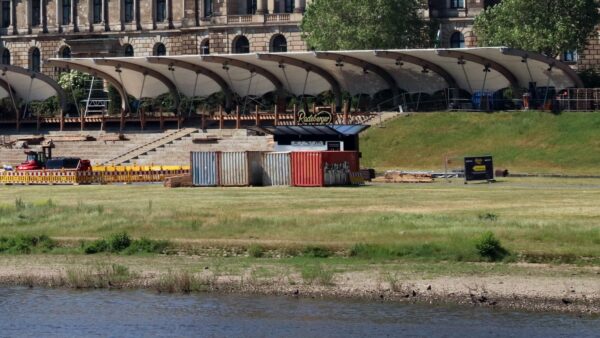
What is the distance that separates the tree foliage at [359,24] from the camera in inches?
5340

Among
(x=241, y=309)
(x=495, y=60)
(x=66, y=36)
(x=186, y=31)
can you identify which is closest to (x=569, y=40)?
(x=495, y=60)

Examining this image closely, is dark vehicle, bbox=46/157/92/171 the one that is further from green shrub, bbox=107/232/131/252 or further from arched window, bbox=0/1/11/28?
arched window, bbox=0/1/11/28

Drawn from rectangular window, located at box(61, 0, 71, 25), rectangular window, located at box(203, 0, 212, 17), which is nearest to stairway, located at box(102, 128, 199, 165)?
rectangular window, located at box(203, 0, 212, 17)

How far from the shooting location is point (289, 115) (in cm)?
12838

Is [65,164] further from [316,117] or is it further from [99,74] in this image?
[99,74]

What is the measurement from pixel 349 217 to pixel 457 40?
3405 inches

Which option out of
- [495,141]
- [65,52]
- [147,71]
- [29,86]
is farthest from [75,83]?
[495,141]

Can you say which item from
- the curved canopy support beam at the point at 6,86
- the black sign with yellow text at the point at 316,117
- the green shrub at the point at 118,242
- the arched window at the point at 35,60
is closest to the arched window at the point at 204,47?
the arched window at the point at 35,60

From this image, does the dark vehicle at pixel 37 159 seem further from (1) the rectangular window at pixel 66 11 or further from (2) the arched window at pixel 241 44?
(1) the rectangular window at pixel 66 11

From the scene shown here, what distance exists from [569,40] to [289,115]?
76.9 ft

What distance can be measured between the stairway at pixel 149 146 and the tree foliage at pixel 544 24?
26.7m

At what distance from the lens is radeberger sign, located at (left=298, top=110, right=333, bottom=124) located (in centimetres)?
12150

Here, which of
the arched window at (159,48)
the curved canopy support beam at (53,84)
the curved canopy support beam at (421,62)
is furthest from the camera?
the arched window at (159,48)

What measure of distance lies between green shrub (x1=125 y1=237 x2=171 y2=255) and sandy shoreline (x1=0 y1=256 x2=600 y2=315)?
4428 millimetres
